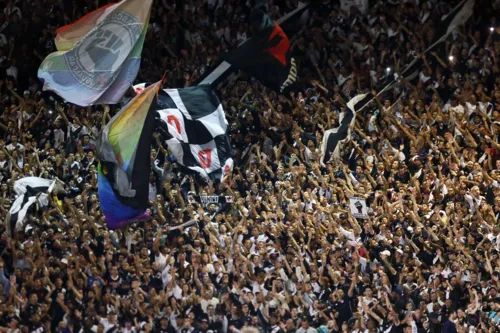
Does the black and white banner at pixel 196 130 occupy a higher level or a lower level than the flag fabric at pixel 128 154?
lower

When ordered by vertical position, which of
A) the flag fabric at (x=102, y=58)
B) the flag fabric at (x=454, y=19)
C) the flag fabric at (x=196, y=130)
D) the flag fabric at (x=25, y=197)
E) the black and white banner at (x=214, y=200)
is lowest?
the flag fabric at (x=25, y=197)

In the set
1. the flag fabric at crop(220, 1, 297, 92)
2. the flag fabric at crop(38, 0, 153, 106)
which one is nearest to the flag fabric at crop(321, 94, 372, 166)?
the flag fabric at crop(220, 1, 297, 92)

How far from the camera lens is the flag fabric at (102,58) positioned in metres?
18.5

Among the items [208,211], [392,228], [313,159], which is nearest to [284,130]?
[313,159]

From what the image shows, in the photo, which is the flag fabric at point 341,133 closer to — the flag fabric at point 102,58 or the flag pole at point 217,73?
the flag pole at point 217,73

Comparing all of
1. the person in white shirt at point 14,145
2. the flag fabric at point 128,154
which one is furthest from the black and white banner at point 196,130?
the person in white shirt at point 14,145

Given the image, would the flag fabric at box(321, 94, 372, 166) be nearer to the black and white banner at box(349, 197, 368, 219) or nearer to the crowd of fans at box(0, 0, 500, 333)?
the crowd of fans at box(0, 0, 500, 333)

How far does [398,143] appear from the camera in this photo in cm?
2186

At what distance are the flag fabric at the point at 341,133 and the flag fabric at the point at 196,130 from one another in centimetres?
280

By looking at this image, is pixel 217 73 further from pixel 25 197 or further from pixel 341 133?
pixel 25 197

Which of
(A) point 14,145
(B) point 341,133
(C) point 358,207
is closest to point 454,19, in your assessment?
(B) point 341,133

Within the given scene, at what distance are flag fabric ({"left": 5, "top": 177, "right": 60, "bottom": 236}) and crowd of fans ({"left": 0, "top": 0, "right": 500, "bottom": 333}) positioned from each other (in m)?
0.20

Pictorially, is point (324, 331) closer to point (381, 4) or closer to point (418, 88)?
point (418, 88)

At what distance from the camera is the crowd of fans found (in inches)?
730
